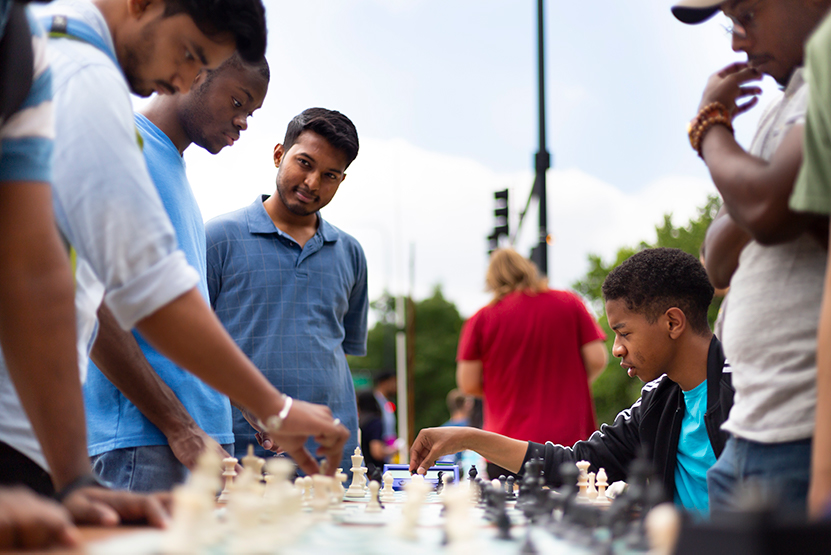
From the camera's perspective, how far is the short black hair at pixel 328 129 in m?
3.30

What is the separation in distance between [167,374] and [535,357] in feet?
8.69

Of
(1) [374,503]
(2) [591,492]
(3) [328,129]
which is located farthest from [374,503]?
(3) [328,129]

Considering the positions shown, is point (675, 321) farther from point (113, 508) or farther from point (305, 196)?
point (113, 508)

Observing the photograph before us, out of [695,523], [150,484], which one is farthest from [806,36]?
[150,484]

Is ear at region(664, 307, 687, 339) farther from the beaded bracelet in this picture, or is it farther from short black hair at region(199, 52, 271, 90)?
short black hair at region(199, 52, 271, 90)

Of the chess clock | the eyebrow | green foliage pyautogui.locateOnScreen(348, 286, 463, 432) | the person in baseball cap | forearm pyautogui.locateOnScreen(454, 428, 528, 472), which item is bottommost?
green foliage pyautogui.locateOnScreen(348, 286, 463, 432)

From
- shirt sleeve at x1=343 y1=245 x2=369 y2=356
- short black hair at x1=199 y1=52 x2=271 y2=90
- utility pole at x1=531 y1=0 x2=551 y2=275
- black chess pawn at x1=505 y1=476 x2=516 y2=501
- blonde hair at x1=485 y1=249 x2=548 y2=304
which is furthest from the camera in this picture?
utility pole at x1=531 y1=0 x2=551 y2=275

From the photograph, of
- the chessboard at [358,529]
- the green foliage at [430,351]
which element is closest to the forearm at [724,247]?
the chessboard at [358,529]

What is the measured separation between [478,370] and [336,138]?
6.96ft

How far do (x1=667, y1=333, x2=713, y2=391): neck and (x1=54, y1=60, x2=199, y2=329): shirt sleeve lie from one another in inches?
77.4

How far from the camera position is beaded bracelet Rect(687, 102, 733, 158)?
59.6 inches

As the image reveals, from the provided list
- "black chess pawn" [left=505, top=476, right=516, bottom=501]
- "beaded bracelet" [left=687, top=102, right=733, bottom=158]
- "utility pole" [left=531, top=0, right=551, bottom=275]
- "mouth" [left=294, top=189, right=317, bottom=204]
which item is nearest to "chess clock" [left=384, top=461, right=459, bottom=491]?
"black chess pawn" [left=505, top=476, right=516, bottom=501]

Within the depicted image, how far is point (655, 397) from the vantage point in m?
2.63

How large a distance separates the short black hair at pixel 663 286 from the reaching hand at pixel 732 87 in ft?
4.05
